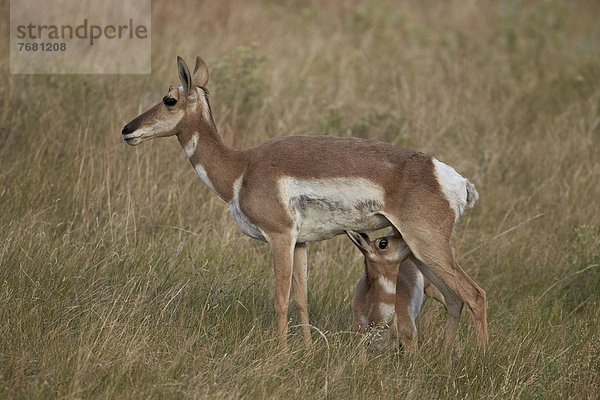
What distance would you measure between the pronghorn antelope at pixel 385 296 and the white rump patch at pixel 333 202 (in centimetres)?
37

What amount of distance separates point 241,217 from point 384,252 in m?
1.10

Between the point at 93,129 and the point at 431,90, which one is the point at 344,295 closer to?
the point at 93,129

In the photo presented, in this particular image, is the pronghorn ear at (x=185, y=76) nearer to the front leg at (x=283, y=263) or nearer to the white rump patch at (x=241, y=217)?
the white rump patch at (x=241, y=217)

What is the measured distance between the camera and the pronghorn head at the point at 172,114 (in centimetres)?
717

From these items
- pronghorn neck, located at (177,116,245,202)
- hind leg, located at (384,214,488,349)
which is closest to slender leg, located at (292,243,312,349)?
pronghorn neck, located at (177,116,245,202)

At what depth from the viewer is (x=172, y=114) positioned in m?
7.22

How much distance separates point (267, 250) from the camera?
917 cm

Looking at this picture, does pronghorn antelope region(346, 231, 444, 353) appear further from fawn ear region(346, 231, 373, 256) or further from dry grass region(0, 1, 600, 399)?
dry grass region(0, 1, 600, 399)

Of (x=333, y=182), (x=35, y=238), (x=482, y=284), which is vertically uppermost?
(x=333, y=182)

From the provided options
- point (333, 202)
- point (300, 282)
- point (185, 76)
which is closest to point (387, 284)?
point (300, 282)

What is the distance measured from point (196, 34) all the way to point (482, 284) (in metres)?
5.53

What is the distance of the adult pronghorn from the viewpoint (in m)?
6.89

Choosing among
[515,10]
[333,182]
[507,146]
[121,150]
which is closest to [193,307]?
[333,182]

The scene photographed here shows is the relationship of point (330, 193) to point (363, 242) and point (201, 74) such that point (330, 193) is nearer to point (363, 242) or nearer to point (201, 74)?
point (363, 242)
